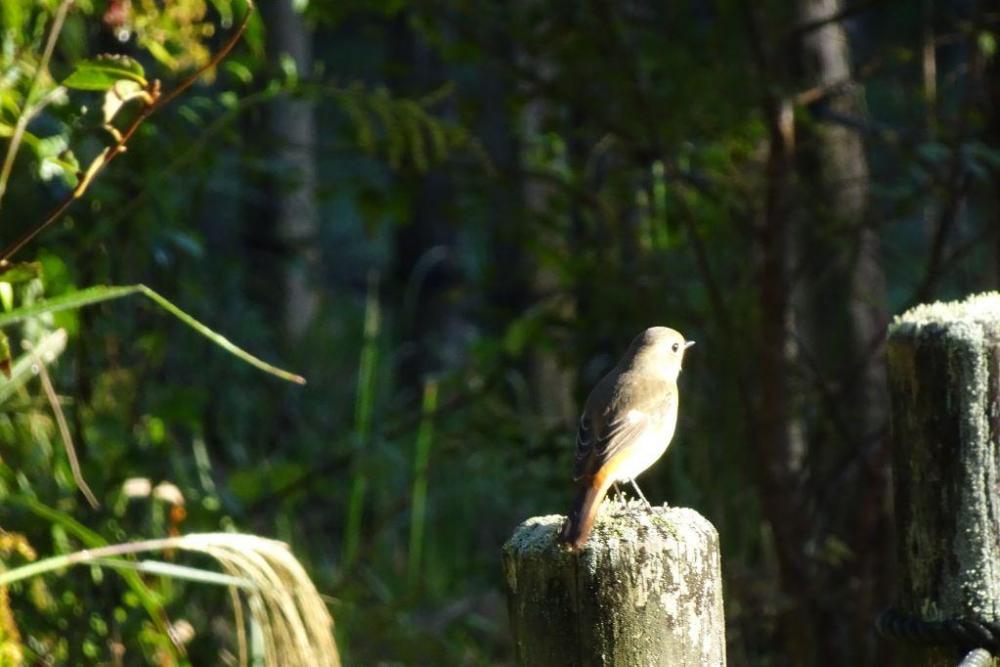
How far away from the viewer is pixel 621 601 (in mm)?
1708

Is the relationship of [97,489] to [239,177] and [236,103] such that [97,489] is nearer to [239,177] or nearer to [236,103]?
[236,103]

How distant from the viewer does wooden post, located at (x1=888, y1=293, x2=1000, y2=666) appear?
6.78 ft

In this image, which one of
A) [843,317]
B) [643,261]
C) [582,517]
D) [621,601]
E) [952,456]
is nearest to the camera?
[621,601]

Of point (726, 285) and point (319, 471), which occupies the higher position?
point (726, 285)

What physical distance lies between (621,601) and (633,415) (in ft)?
5.44

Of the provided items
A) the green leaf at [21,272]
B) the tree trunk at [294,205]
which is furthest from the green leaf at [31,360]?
the tree trunk at [294,205]

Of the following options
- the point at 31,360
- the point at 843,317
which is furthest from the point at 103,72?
the point at 843,317

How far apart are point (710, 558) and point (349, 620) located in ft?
11.1

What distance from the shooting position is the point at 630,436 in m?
3.23

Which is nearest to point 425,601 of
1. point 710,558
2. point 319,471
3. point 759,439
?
point 319,471

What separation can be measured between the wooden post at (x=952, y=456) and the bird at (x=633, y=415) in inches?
28.5

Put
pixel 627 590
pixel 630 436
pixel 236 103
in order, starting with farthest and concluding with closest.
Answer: pixel 236 103 → pixel 630 436 → pixel 627 590

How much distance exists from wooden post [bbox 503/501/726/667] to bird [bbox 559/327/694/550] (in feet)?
3.04

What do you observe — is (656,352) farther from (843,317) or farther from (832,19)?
(843,317)
